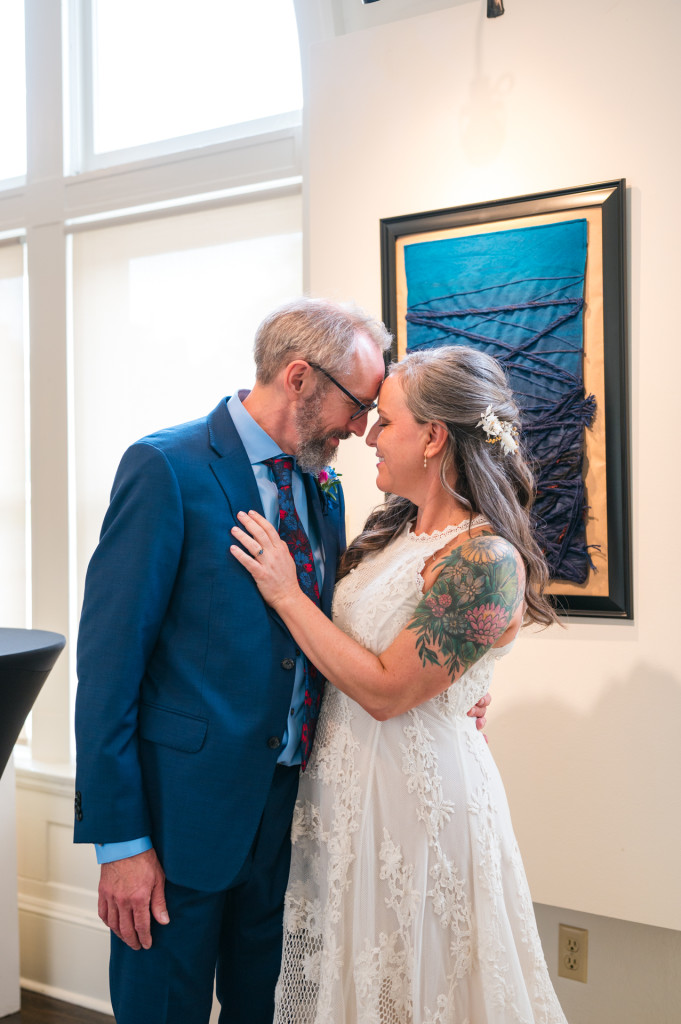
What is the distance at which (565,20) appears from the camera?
2098 millimetres

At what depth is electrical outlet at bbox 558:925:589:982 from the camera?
2.21 m

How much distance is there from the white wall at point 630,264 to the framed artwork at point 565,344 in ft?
0.16

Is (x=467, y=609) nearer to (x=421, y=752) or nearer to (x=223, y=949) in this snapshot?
(x=421, y=752)

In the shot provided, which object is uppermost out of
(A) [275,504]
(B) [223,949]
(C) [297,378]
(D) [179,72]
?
(D) [179,72]

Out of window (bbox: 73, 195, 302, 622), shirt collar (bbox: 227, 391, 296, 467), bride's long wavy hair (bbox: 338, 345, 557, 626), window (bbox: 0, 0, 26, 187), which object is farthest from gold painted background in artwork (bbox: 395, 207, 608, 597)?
window (bbox: 0, 0, 26, 187)

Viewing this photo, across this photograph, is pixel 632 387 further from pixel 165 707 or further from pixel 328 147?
pixel 165 707

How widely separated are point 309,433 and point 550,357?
2.49ft

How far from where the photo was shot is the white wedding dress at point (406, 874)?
1.51 metres

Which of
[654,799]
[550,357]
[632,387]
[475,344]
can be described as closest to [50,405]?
[475,344]

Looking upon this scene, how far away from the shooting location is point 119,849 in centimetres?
Result: 151

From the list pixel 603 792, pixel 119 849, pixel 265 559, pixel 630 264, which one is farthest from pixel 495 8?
pixel 119 849

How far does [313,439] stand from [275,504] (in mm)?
167

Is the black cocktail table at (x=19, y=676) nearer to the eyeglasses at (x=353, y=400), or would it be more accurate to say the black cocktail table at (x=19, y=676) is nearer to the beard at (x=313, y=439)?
the beard at (x=313, y=439)

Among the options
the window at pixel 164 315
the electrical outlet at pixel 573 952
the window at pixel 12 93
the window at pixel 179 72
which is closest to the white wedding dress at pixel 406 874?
the electrical outlet at pixel 573 952
